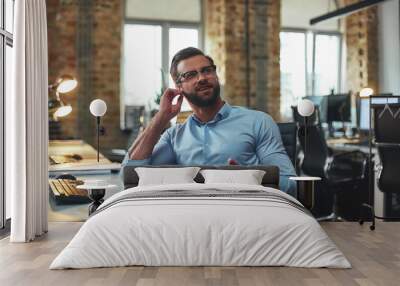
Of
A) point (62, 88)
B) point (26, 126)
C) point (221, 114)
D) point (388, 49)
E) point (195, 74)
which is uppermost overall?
point (388, 49)

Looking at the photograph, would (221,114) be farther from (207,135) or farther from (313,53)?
(313,53)

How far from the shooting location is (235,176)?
5.55 m

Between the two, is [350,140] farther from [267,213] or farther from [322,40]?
[267,213]

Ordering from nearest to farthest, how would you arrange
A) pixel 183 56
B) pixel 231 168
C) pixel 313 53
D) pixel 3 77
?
pixel 231 168, pixel 3 77, pixel 183 56, pixel 313 53

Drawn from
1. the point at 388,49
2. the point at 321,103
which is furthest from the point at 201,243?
the point at 388,49

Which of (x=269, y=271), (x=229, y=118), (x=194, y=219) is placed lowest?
(x=269, y=271)

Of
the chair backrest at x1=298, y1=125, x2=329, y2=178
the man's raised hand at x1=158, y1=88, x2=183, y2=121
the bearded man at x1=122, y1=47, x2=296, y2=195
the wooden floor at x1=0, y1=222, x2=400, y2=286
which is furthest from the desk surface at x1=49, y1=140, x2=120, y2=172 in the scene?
the chair backrest at x1=298, y1=125, x2=329, y2=178

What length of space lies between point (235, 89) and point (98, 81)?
1543 mm

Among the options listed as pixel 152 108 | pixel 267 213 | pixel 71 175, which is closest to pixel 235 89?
pixel 152 108

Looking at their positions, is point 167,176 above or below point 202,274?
above

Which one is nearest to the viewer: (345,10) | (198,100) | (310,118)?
(198,100)

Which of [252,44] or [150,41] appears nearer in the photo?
[150,41]

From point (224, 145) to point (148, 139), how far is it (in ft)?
2.71

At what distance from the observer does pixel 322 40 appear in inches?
297
